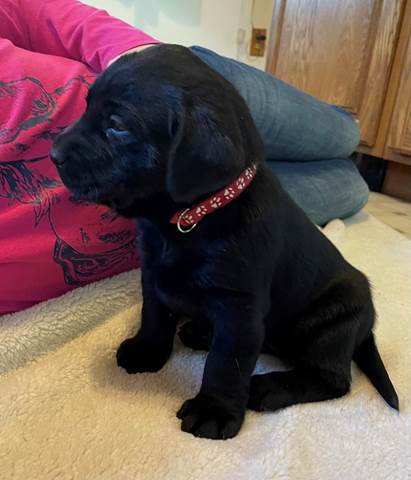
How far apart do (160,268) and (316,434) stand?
0.37m

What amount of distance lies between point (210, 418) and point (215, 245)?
0.92 ft

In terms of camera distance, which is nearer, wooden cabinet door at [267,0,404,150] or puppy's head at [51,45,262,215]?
puppy's head at [51,45,262,215]

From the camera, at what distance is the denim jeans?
1447 millimetres

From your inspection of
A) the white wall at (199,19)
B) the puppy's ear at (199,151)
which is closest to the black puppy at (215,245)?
the puppy's ear at (199,151)

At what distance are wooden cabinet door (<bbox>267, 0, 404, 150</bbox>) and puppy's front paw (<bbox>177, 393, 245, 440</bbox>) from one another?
7.62 feet

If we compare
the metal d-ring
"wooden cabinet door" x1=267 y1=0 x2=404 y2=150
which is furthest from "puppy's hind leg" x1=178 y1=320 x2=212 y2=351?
"wooden cabinet door" x1=267 y1=0 x2=404 y2=150

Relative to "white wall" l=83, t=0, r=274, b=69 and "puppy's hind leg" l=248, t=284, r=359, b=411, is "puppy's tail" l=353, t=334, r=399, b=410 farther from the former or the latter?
"white wall" l=83, t=0, r=274, b=69

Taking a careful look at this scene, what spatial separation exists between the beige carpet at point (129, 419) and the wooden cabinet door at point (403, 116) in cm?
180

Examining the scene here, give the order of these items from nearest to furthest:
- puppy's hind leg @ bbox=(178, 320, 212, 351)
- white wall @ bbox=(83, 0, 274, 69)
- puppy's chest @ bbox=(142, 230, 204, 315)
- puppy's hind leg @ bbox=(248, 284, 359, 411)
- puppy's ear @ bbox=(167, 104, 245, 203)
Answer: puppy's ear @ bbox=(167, 104, 245, 203), puppy's chest @ bbox=(142, 230, 204, 315), puppy's hind leg @ bbox=(248, 284, 359, 411), puppy's hind leg @ bbox=(178, 320, 212, 351), white wall @ bbox=(83, 0, 274, 69)

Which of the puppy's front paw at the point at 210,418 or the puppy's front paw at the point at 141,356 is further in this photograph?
the puppy's front paw at the point at 141,356

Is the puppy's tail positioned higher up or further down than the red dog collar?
further down

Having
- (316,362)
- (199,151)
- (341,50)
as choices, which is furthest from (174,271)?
(341,50)

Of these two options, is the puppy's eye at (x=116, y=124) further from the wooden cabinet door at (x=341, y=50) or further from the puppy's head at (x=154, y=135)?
the wooden cabinet door at (x=341, y=50)

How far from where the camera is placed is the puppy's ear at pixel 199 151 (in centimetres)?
68
